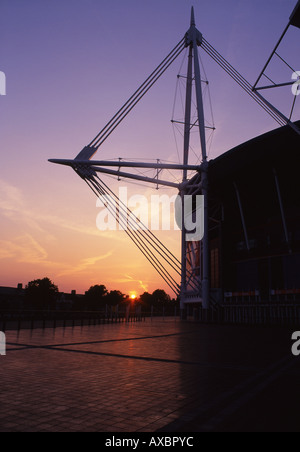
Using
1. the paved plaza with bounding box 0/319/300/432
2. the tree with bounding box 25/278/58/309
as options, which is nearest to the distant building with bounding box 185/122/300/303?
the paved plaza with bounding box 0/319/300/432

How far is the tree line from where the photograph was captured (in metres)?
79.3

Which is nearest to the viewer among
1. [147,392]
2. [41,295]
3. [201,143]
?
[147,392]

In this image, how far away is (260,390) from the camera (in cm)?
549

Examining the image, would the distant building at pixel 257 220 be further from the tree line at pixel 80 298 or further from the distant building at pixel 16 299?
the distant building at pixel 16 299

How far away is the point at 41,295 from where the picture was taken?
79.6m

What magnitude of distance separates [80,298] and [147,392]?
365ft

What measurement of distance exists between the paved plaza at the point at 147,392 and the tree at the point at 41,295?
72.9 meters

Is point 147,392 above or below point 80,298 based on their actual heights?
below

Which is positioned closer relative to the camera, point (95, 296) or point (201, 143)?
point (201, 143)

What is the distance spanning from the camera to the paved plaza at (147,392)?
153 inches

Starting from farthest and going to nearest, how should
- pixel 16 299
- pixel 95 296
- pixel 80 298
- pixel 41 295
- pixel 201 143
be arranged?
pixel 80 298
pixel 95 296
pixel 16 299
pixel 41 295
pixel 201 143

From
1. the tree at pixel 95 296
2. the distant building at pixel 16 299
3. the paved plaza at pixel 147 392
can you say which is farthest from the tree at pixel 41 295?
the paved plaza at pixel 147 392

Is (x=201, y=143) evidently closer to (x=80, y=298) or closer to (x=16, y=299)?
(x=16, y=299)

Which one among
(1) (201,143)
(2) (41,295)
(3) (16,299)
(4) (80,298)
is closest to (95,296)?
(4) (80,298)
